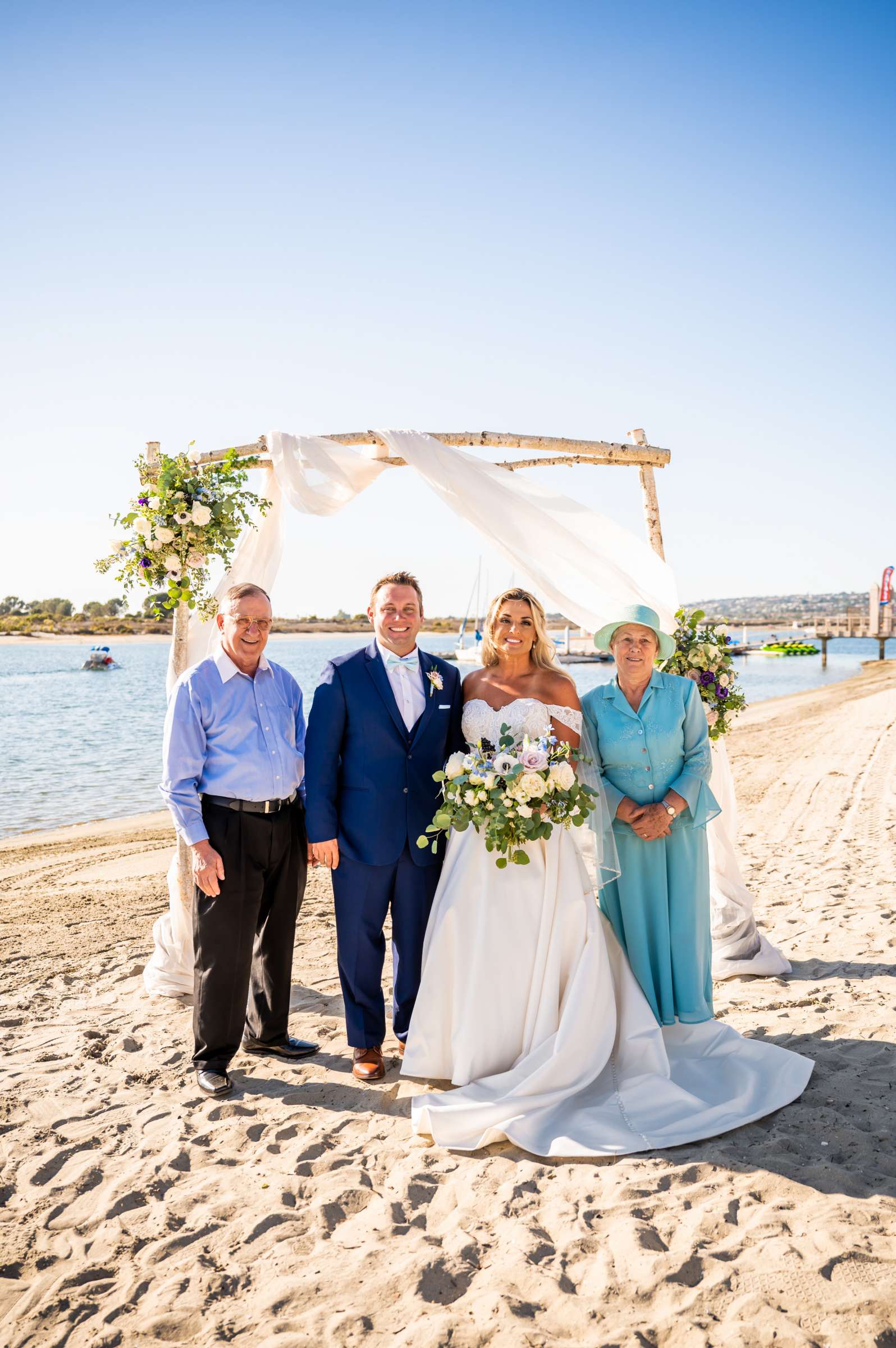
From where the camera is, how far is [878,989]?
477 cm

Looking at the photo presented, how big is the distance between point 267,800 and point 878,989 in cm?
357

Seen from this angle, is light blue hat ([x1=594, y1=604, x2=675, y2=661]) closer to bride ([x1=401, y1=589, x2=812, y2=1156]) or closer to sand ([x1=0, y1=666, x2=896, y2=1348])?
bride ([x1=401, y1=589, x2=812, y2=1156])

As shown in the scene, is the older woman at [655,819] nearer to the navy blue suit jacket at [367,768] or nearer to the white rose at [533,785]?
the white rose at [533,785]

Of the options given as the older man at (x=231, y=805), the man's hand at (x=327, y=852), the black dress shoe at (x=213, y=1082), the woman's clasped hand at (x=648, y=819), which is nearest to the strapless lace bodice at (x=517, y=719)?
the woman's clasped hand at (x=648, y=819)

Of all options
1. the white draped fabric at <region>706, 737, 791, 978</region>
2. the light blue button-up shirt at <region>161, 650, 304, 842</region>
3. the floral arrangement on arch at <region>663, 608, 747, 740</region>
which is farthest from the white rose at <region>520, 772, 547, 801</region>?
the white draped fabric at <region>706, 737, 791, 978</region>

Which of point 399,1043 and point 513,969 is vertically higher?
point 513,969

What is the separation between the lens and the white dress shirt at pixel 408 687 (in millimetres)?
4168

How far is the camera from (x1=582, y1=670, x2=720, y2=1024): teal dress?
410 centimetres

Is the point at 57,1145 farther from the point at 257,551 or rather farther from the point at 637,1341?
the point at 257,551

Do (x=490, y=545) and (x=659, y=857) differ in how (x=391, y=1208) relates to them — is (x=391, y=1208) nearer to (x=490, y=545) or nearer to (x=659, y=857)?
(x=659, y=857)

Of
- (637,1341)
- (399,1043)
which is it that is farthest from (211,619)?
(637,1341)

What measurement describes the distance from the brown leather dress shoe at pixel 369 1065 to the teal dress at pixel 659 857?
4.29 ft

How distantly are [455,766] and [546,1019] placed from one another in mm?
→ 1206

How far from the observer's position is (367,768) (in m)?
→ 4.05
